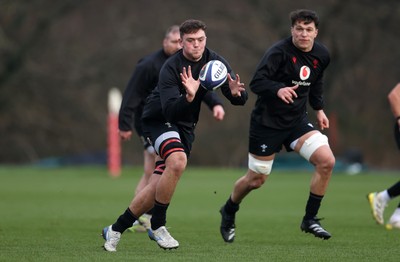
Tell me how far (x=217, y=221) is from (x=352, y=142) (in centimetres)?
2423

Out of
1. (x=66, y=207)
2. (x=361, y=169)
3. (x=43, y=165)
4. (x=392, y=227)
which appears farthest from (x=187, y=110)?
(x=43, y=165)

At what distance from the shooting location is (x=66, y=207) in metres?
14.2

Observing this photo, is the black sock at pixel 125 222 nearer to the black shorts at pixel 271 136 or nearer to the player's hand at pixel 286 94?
the black shorts at pixel 271 136

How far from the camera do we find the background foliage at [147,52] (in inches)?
1337

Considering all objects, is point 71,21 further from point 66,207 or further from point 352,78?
point 66,207

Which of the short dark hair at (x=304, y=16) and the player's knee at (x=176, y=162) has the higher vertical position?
the short dark hair at (x=304, y=16)

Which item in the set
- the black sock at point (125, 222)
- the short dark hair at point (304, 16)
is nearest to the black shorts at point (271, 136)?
the short dark hair at point (304, 16)

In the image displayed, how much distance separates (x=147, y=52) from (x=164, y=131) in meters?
28.4

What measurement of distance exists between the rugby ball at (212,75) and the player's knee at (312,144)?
60.2 inches

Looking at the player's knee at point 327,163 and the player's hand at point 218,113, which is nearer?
the player's hand at point 218,113

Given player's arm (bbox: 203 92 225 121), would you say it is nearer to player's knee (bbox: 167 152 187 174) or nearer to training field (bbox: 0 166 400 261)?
player's knee (bbox: 167 152 187 174)

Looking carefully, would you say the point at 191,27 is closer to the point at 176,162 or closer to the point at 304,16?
the point at 176,162

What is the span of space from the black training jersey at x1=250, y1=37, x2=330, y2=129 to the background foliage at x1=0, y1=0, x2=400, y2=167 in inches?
927

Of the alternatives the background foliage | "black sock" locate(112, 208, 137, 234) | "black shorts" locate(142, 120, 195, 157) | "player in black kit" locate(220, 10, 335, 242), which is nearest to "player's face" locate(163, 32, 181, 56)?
"player in black kit" locate(220, 10, 335, 242)
